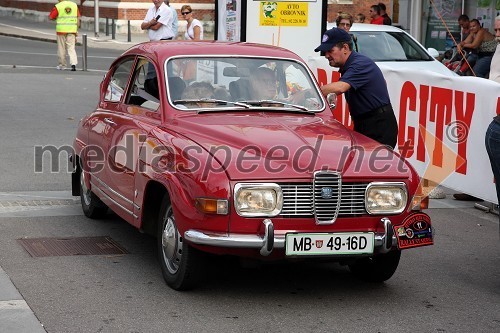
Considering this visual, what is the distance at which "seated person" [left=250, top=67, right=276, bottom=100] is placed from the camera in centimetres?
811

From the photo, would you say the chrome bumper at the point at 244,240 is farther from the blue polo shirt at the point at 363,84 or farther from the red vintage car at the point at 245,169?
the blue polo shirt at the point at 363,84

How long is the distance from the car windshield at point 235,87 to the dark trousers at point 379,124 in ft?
2.14

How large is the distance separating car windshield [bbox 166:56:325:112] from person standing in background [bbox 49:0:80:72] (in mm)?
17066

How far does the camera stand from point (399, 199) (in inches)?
275

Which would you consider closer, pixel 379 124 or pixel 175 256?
pixel 175 256

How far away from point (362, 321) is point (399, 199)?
984mm

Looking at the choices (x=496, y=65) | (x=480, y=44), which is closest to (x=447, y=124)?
(x=496, y=65)

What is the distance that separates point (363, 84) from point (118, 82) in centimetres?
225

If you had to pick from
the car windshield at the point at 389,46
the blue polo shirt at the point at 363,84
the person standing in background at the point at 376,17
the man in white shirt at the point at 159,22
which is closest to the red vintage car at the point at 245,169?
the blue polo shirt at the point at 363,84

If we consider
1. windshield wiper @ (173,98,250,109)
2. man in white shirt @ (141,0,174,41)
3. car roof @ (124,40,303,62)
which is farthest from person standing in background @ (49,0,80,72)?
windshield wiper @ (173,98,250,109)

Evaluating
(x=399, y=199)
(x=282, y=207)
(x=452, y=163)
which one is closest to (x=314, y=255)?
(x=282, y=207)

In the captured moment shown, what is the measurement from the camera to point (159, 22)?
18.7 metres

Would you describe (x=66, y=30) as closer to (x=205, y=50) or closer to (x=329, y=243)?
(x=205, y=50)

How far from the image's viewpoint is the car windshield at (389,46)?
58.4ft
